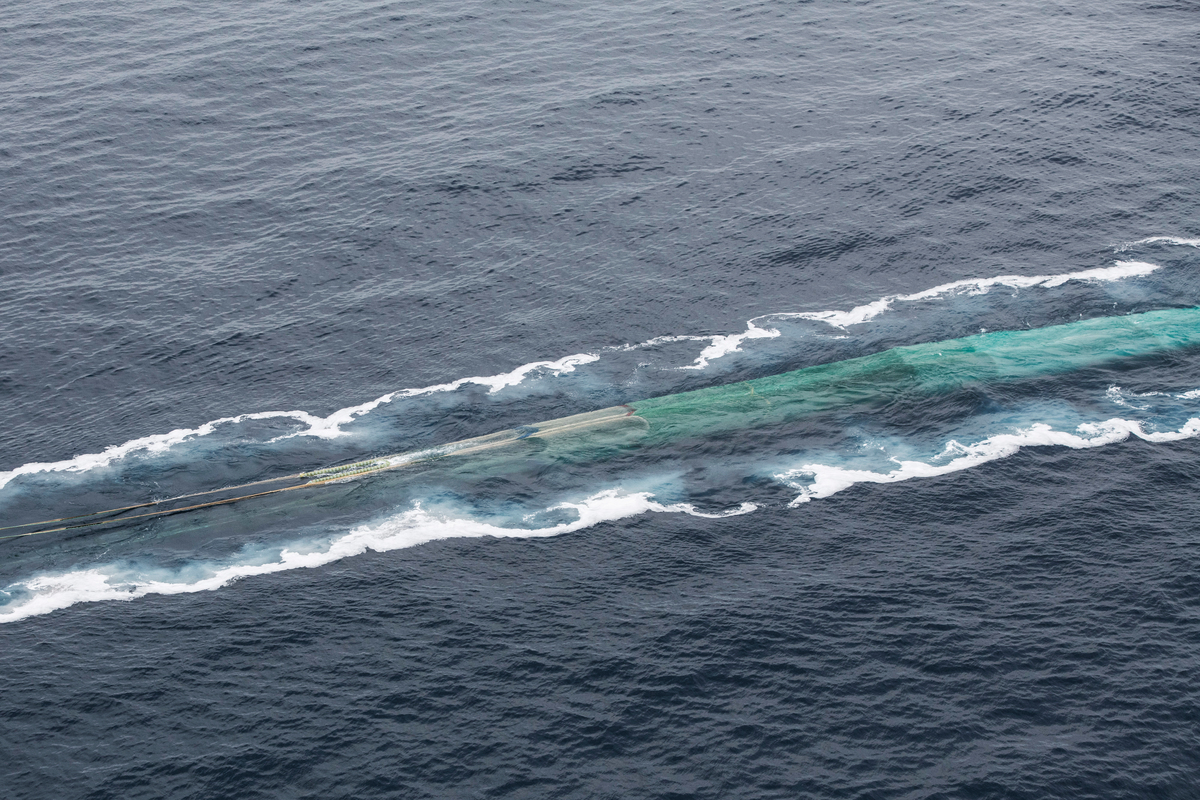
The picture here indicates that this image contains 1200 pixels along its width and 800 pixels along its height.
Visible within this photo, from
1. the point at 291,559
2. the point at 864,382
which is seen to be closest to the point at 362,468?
the point at 291,559

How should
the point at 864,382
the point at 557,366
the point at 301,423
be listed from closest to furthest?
the point at 301,423 → the point at 864,382 → the point at 557,366

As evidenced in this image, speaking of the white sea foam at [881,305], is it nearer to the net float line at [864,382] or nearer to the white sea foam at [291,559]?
the net float line at [864,382]

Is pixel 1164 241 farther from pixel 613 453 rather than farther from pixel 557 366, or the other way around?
pixel 557 366

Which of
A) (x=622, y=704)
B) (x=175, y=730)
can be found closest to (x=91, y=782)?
(x=175, y=730)

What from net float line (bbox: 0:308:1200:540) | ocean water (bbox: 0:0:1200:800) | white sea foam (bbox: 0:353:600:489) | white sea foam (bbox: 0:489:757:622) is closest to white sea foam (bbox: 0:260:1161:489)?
white sea foam (bbox: 0:353:600:489)

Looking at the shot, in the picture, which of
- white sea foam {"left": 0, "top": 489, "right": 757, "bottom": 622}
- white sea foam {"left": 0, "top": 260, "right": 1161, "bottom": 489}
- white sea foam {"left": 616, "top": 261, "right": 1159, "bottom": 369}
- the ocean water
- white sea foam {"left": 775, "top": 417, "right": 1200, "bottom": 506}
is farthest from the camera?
white sea foam {"left": 616, "top": 261, "right": 1159, "bottom": 369}

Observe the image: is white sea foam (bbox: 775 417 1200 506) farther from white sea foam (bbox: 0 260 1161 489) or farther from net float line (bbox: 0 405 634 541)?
white sea foam (bbox: 0 260 1161 489)

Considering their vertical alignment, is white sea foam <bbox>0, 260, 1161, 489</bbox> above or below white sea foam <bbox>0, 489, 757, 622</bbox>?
above
